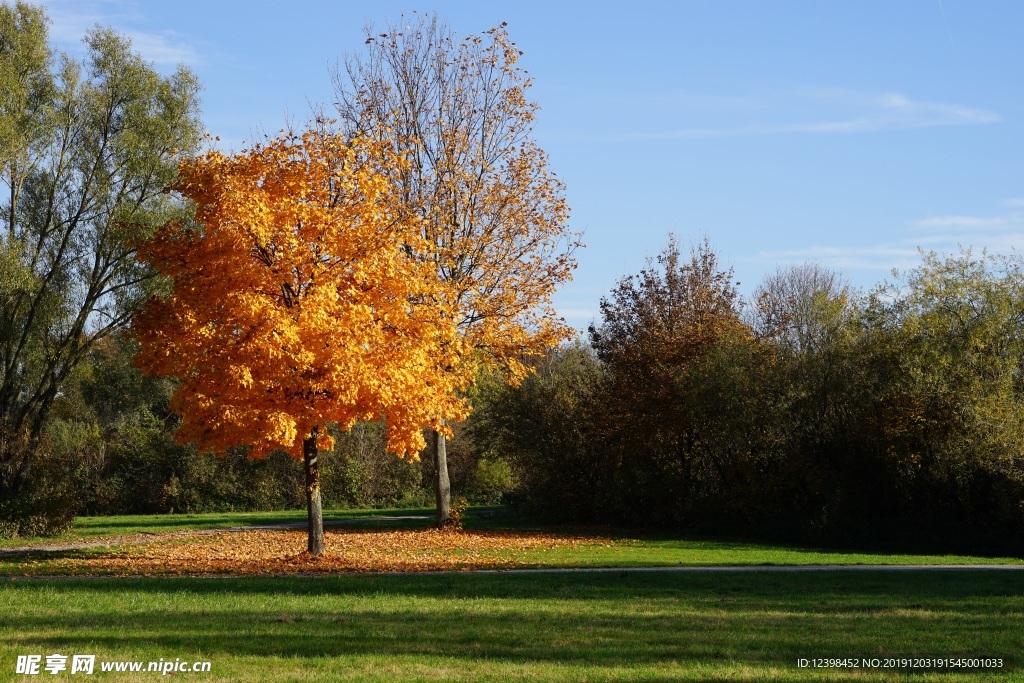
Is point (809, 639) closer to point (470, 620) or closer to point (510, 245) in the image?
point (470, 620)

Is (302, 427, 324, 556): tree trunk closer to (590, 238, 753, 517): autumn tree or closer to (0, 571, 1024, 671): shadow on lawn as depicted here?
(0, 571, 1024, 671): shadow on lawn

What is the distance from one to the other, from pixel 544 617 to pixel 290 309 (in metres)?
8.22

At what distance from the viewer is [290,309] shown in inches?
693

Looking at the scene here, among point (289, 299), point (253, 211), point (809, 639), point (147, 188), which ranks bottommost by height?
point (809, 639)

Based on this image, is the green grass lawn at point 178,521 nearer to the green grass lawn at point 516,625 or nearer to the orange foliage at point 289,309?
the orange foliage at point 289,309

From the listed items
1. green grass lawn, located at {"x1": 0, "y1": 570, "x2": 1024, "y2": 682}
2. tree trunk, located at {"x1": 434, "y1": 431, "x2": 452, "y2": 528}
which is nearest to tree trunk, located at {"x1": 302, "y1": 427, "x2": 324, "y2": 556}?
green grass lawn, located at {"x1": 0, "y1": 570, "x2": 1024, "y2": 682}

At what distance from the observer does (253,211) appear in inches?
680

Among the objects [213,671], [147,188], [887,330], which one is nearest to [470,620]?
[213,671]

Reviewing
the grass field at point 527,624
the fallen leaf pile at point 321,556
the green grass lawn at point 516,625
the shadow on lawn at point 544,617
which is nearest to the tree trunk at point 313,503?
the fallen leaf pile at point 321,556

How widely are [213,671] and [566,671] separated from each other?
324 centimetres

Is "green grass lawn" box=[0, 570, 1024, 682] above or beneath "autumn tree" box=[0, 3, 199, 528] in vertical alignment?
beneath

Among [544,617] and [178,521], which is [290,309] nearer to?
[544,617]

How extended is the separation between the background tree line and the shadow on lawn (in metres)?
8.42

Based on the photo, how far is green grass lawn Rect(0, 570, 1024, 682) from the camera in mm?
9031
